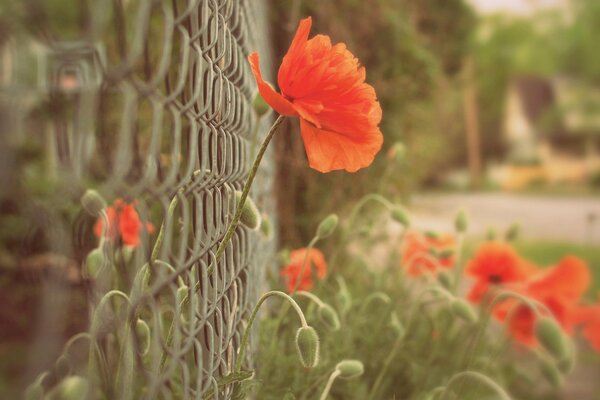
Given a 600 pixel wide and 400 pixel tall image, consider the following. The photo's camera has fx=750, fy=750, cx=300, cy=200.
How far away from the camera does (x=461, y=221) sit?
1616 millimetres

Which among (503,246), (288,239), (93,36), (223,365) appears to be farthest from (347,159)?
(288,239)

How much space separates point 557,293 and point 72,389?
1180 millimetres

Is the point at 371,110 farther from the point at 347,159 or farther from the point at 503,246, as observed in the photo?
the point at 503,246

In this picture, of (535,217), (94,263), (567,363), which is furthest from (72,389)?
(535,217)

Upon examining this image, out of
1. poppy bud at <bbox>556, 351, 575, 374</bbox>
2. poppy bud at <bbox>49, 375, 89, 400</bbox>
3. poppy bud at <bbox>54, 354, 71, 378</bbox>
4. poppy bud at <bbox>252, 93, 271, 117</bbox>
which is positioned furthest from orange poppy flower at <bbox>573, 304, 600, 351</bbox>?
poppy bud at <bbox>49, 375, 89, 400</bbox>

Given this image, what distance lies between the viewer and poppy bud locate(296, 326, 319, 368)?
832mm

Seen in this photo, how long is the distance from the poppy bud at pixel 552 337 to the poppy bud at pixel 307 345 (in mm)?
286

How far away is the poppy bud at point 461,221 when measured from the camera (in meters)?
1.61

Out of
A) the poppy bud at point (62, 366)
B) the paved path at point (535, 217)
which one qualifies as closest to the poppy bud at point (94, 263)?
the poppy bud at point (62, 366)

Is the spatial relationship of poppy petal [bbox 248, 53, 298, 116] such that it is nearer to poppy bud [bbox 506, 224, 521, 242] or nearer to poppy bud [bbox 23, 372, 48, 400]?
poppy bud [bbox 23, 372, 48, 400]

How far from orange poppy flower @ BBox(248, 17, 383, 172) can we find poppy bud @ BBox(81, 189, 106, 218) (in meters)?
0.29

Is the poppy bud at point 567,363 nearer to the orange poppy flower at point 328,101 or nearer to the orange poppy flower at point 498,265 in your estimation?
the orange poppy flower at point 328,101

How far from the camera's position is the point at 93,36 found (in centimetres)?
39

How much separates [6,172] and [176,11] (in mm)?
397
